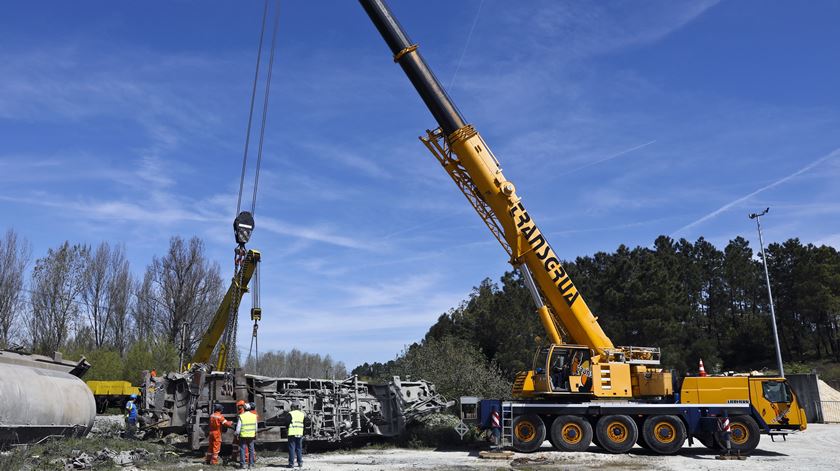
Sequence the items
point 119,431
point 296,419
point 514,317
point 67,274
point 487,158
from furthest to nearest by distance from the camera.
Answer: point 67,274 < point 514,317 < point 119,431 < point 487,158 < point 296,419

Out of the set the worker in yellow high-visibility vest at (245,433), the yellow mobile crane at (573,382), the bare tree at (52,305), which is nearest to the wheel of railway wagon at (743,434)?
the yellow mobile crane at (573,382)

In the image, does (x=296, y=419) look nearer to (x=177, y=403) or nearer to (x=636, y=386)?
(x=177, y=403)

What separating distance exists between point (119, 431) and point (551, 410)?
45.5ft

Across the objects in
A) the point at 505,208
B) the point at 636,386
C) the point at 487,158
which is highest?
the point at 487,158

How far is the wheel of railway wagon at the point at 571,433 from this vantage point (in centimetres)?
1861

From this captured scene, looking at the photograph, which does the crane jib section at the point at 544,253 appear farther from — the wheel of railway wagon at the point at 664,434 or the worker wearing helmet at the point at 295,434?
the worker wearing helmet at the point at 295,434

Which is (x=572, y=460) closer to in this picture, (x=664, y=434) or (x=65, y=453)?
(x=664, y=434)

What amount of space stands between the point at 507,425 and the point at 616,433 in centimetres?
319

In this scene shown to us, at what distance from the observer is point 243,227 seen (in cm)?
1881

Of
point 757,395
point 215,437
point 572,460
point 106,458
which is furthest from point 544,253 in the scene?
point 106,458

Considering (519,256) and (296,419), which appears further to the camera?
(519,256)

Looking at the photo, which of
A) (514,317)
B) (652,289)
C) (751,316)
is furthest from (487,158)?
(751,316)

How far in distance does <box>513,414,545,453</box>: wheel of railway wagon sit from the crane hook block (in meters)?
9.73

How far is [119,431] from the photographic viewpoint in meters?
20.7
